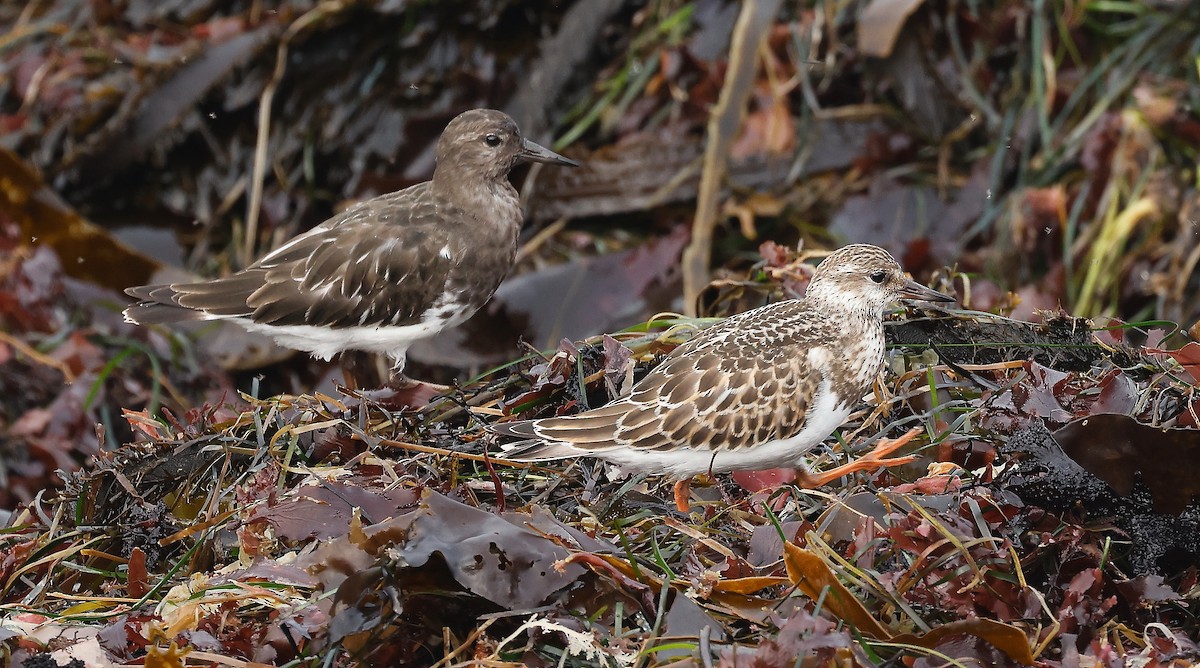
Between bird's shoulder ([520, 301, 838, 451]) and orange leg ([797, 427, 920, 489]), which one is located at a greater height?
bird's shoulder ([520, 301, 838, 451])

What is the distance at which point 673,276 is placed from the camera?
5211 mm

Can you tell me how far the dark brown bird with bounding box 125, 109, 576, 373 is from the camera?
410 centimetres

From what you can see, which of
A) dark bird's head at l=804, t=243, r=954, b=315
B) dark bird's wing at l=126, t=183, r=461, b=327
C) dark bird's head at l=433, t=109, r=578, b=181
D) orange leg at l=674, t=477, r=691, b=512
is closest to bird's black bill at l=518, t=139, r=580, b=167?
dark bird's head at l=433, t=109, r=578, b=181

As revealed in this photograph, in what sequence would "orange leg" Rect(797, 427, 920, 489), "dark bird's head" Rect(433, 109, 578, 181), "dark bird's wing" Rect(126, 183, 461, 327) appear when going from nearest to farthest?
"orange leg" Rect(797, 427, 920, 489), "dark bird's wing" Rect(126, 183, 461, 327), "dark bird's head" Rect(433, 109, 578, 181)

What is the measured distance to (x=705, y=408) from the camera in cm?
289

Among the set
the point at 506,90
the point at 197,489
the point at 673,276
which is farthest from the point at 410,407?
the point at 506,90

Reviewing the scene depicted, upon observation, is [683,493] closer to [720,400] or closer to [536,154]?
[720,400]

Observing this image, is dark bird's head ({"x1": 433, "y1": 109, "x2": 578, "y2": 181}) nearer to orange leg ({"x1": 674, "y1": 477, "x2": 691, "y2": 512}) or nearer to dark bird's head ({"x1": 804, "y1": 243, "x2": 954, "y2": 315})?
dark bird's head ({"x1": 804, "y1": 243, "x2": 954, "y2": 315})

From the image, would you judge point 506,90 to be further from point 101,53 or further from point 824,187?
point 101,53

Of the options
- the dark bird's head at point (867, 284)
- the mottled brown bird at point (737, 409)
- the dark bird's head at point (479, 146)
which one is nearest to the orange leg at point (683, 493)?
the mottled brown bird at point (737, 409)

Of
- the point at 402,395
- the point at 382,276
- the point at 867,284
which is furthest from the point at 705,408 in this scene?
the point at 382,276

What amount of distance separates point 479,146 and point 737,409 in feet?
5.83

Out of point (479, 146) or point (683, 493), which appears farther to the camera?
point (479, 146)

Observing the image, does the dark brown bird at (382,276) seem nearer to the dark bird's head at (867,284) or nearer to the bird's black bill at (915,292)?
the dark bird's head at (867,284)
